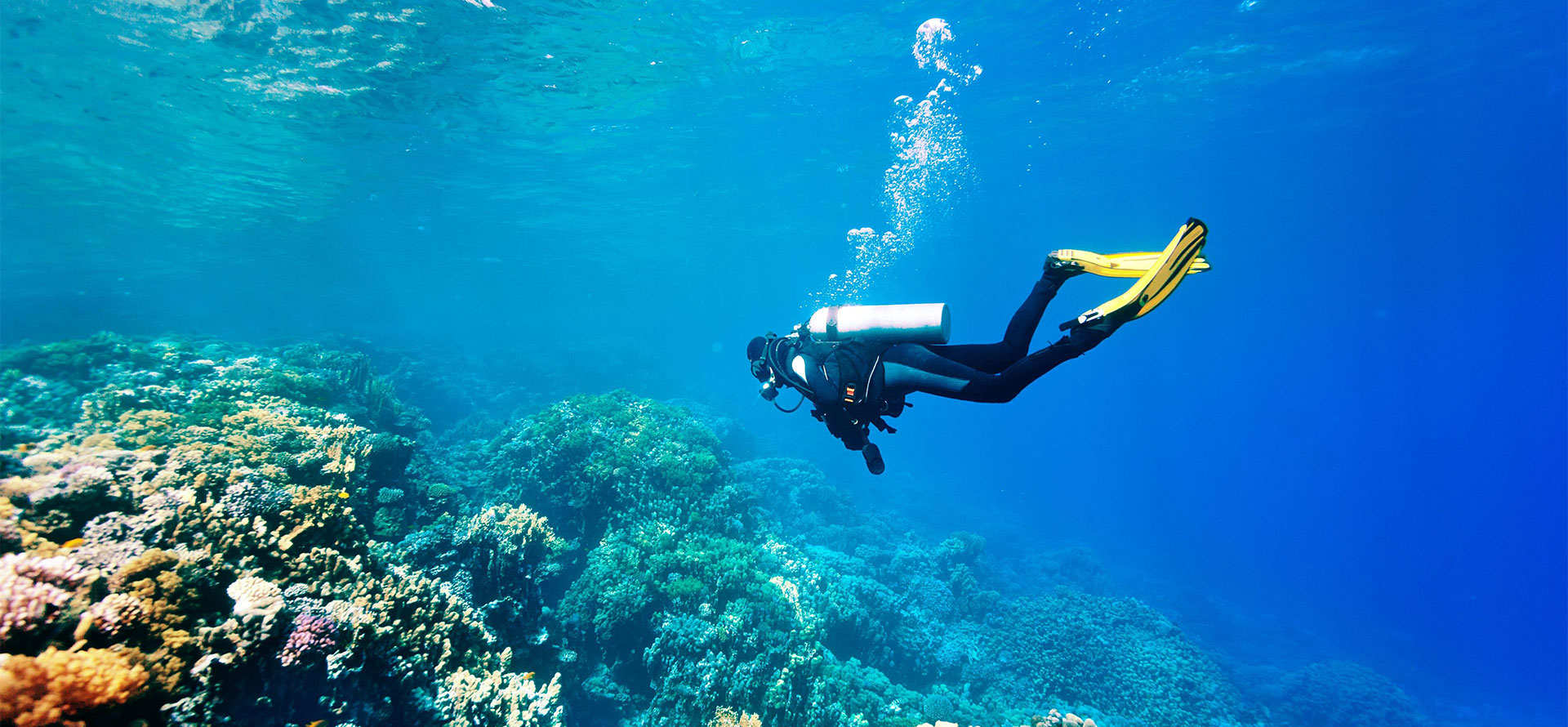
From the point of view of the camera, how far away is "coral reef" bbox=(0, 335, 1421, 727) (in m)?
3.24

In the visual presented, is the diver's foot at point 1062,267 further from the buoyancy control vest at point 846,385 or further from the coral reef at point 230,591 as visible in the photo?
the coral reef at point 230,591

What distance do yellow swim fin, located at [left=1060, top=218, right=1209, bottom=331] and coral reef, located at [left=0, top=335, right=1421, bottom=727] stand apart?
480cm

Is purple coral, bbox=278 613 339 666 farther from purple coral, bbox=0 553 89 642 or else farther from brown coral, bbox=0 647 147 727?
purple coral, bbox=0 553 89 642

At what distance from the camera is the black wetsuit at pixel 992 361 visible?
13.1 ft

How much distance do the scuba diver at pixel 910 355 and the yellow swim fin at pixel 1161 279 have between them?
0.06 m

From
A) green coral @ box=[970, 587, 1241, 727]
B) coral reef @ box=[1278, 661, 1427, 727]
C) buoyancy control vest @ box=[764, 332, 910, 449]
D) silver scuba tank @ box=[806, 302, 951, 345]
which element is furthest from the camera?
coral reef @ box=[1278, 661, 1427, 727]

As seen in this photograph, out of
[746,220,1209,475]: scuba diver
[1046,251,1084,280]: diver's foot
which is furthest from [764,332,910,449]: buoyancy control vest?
[1046,251,1084,280]: diver's foot

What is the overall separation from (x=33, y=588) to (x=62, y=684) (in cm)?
94

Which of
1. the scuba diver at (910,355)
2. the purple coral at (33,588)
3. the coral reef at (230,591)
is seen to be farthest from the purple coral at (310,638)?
the scuba diver at (910,355)

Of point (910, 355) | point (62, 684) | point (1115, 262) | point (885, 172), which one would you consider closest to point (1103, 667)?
point (1115, 262)

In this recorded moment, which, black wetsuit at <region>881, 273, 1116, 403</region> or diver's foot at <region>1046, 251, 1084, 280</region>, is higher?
diver's foot at <region>1046, 251, 1084, 280</region>

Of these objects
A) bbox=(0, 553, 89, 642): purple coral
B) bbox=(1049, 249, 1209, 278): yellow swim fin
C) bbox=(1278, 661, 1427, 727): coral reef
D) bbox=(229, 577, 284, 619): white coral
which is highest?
bbox=(1278, 661, 1427, 727): coral reef

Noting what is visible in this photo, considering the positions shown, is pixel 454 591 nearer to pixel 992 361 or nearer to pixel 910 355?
pixel 910 355

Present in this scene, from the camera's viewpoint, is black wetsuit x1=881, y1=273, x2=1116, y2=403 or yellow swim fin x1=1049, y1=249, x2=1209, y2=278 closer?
black wetsuit x1=881, y1=273, x2=1116, y2=403
